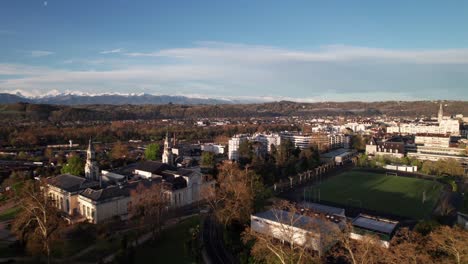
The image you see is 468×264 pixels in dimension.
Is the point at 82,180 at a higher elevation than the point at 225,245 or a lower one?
higher

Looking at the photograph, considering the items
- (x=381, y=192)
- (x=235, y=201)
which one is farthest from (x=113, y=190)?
(x=381, y=192)

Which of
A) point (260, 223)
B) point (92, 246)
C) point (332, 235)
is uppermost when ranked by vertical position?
point (332, 235)

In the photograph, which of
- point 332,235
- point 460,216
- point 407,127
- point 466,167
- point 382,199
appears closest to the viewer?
point 332,235

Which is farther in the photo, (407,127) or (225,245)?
(407,127)

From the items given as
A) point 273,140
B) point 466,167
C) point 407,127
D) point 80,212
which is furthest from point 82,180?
point 407,127

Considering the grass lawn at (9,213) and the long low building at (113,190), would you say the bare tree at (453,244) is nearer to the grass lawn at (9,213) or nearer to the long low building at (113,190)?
the long low building at (113,190)

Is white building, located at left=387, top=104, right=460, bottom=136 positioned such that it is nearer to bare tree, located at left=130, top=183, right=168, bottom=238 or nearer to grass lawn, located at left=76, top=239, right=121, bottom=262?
bare tree, located at left=130, top=183, right=168, bottom=238

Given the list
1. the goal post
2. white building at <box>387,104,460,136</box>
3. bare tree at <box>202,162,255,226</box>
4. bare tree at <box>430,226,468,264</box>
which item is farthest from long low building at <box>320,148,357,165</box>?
bare tree at <box>430,226,468,264</box>

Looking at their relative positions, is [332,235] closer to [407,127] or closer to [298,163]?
[298,163]
